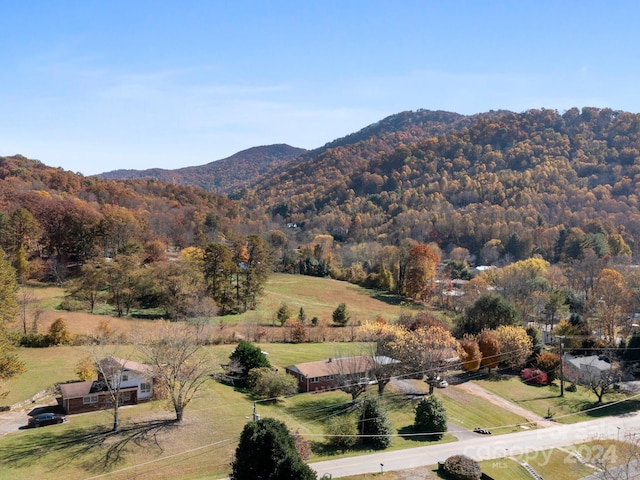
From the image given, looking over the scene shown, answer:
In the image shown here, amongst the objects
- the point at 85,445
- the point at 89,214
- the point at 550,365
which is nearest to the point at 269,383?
the point at 85,445

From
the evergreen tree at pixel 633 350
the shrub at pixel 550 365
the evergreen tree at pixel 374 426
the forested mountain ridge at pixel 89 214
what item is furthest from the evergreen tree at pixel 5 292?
the evergreen tree at pixel 633 350

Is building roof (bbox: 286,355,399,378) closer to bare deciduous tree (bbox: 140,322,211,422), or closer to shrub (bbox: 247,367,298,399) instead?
shrub (bbox: 247,367,298,399)

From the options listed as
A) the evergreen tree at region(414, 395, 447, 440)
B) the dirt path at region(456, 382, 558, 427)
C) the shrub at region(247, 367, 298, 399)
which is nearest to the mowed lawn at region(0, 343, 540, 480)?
the evergreen tree at region(414, 395, 447, 440)

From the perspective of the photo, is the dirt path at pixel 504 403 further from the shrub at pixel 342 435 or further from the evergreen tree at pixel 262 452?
the evergreen tree at pixel 262 452

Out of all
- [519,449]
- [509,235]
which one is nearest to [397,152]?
[509,235]

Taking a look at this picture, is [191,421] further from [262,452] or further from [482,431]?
[482,431]

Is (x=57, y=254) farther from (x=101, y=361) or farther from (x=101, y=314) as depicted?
(x=101, y=361)

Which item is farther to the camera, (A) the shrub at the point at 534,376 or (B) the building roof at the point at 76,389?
(A) the shrub at the point at 534,376
